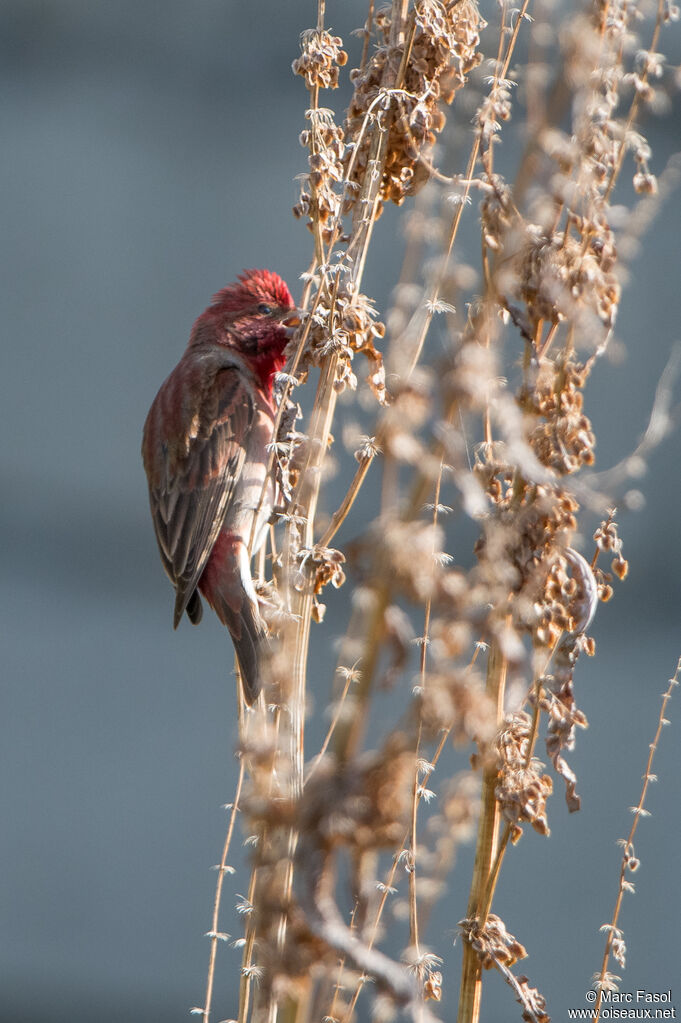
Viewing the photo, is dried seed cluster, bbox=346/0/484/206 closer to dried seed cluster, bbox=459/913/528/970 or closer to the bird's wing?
dried seed cluster, bbox=459/913/528/970

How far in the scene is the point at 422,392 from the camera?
3.08ft

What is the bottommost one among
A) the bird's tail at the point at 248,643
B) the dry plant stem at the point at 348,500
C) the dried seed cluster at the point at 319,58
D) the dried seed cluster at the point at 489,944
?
the dried seed cluster at the point at 489,944

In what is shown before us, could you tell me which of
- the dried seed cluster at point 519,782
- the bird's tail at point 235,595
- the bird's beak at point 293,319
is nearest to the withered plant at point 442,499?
the dried seed cluster at point 519,782

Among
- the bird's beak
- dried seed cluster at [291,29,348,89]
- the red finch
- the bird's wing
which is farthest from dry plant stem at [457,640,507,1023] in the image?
the bird's wing

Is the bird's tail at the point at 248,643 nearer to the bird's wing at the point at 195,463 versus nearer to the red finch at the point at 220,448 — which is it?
the red finch at the point at 220,448

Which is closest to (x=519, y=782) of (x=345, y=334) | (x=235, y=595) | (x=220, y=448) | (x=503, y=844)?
(x=503, y=844)

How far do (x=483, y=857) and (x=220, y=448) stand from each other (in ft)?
6.13

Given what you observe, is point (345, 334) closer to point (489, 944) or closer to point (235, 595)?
point (489, 944)

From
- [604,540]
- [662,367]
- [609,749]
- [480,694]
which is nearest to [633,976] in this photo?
[609,749]

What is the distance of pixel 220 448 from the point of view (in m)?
3.14

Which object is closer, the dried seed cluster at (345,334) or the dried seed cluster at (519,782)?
the dried seed cluster at (519,782)

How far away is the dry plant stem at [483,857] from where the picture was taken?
4.82 feet

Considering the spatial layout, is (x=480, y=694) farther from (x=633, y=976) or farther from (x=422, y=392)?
(x=633, y=976)

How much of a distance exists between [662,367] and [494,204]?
3078mm
